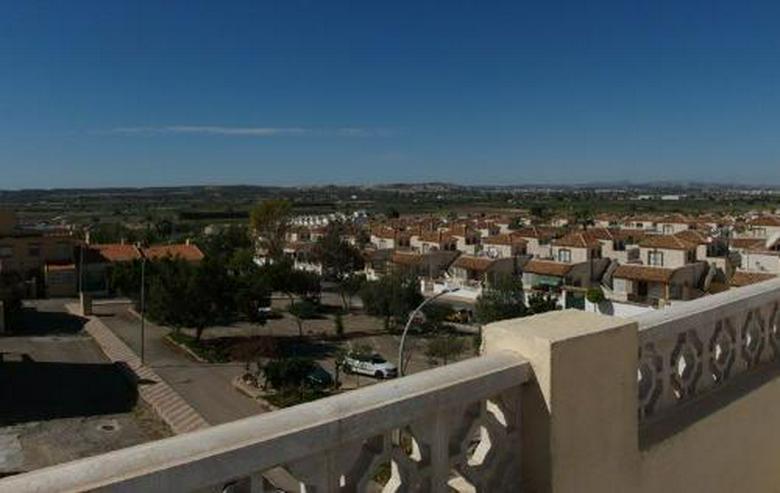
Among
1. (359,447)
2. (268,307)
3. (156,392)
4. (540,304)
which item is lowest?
(156,392)

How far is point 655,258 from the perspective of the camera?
4672cm

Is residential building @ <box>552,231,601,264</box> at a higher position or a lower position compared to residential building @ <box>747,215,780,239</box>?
lower

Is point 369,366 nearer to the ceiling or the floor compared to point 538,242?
nearer to the floor

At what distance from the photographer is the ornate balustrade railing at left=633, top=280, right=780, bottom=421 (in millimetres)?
3445

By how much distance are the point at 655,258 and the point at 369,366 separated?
25093 mm

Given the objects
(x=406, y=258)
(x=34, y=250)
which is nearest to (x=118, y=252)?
(x=34, y=250)

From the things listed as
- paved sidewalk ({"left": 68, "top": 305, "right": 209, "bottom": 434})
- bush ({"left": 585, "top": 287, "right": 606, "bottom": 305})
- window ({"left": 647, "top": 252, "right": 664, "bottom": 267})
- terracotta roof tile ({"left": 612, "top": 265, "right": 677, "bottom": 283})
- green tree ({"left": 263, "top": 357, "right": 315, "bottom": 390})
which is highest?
window ({"left": 647, "top": 252, "right": 664, "bottom": 267})

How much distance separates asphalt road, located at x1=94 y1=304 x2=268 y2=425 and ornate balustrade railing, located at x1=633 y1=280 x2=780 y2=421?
19.2 metres

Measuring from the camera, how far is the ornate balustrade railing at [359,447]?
168 centimetres

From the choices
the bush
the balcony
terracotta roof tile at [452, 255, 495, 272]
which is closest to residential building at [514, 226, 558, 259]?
terracotta roof tile at [452, 255, 495, 272]

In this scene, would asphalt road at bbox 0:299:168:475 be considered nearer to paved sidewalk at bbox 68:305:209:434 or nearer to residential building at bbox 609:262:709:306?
paved sidewalk at bbox 68:305:209:434

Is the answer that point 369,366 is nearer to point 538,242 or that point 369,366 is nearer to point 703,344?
point 703,344

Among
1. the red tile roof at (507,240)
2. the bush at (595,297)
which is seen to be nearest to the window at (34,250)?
the red tile roof at (507,240)

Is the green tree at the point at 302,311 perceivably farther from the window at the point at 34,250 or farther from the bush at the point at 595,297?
the window at the point at 34,250
